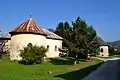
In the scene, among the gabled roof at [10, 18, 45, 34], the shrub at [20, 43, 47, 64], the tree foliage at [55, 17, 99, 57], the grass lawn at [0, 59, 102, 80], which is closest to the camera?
the grass lawn at [0, 59, 102, 80]

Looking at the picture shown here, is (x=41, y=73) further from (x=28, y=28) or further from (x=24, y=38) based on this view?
(x=28, y=28)

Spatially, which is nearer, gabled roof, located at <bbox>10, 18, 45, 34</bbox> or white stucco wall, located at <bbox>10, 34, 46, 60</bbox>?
white stucco wall, located at <bbox>10, 34, 46, 60</bbox>

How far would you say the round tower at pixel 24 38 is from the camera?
41688 millimetres

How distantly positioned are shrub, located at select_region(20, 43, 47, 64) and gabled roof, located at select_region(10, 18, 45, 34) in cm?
391

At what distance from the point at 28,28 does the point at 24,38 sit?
1.65m

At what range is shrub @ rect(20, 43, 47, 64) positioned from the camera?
37.7 metres

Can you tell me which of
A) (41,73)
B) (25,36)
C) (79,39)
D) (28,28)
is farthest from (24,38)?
(41,73)

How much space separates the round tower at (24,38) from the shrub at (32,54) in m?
3.08

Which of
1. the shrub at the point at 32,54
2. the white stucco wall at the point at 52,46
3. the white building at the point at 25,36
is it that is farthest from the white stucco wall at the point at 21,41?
the white stucco wall at the point at 52,46

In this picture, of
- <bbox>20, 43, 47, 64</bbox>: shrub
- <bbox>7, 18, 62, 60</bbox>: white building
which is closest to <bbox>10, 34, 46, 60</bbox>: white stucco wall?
<bbox>7, 18, 62, 60</bbox>: white building

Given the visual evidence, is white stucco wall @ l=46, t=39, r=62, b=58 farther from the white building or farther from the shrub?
the shrub

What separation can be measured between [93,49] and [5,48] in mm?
15381

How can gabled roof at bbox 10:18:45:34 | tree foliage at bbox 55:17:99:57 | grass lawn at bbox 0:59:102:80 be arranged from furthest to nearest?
gabled roof at bbox 10:18:45:34
tree foliage at bbox 55:17:99:57
grass lawn at bbox 0:59:102:80

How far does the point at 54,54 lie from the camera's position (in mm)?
54250
